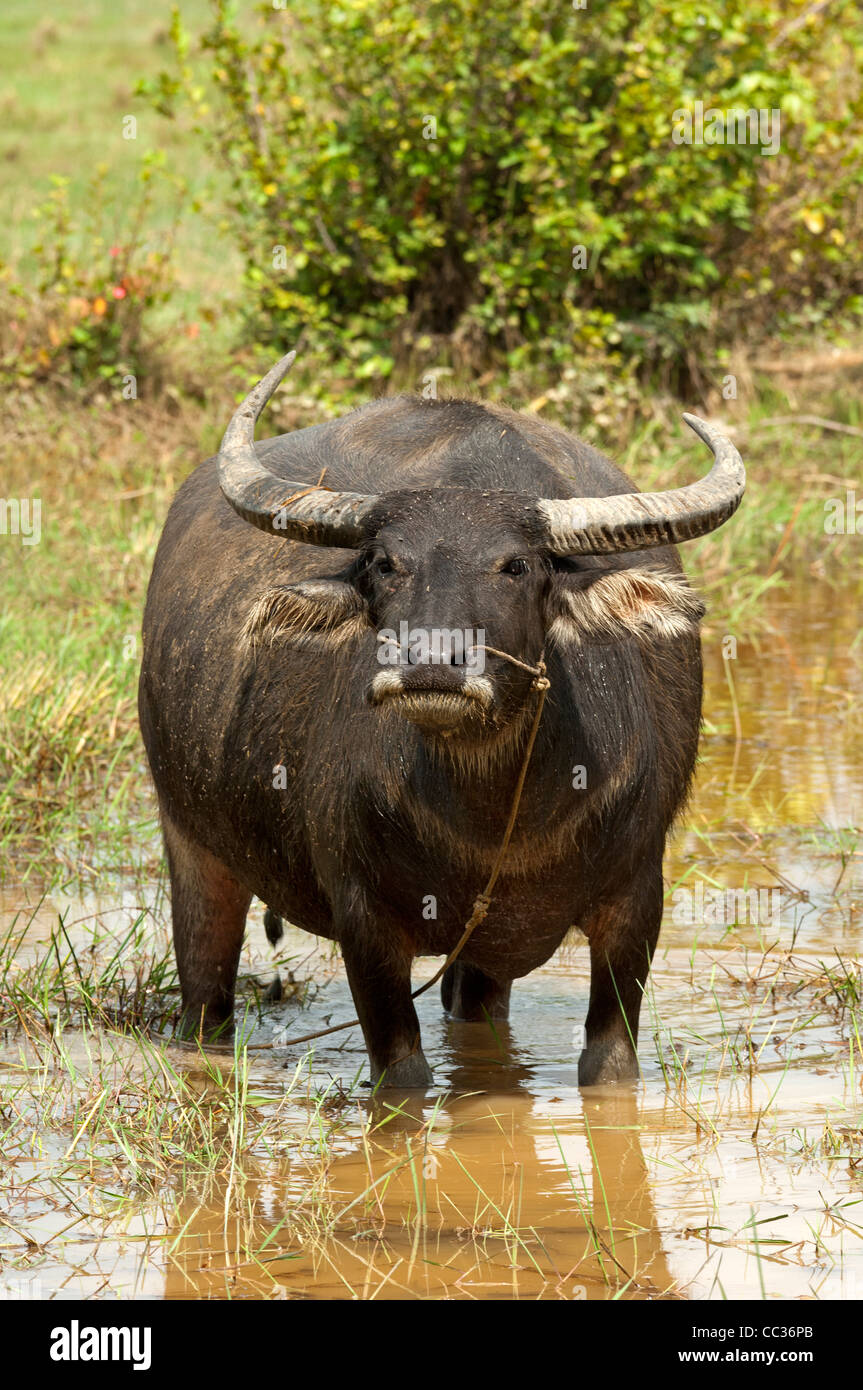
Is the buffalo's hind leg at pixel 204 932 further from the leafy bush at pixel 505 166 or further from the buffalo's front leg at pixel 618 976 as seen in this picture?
the leafy bush at pixel 505 166

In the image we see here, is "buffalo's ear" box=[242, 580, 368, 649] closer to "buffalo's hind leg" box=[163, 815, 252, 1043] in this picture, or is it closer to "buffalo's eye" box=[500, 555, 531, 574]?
"buffalo's eye" box=[500, 555, 531, 574]

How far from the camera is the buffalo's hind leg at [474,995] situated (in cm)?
473

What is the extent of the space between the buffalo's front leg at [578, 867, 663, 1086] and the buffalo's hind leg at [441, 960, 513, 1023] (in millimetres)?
571

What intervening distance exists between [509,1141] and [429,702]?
113 centimetres

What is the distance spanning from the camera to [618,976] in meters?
4.08

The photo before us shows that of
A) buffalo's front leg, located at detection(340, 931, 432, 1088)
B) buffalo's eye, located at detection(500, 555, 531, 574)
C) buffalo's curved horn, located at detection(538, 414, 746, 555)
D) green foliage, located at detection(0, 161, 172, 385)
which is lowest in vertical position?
buffalo's front leg, located at detection(340, 931, 432, 1088)

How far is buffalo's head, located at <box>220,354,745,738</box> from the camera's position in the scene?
331 cm

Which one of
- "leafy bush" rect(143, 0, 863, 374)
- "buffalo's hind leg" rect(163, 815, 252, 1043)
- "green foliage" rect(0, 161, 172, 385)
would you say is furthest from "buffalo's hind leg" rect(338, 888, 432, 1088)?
"green foliage" rect(0, 161, 172, 385)

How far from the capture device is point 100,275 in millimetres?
10484

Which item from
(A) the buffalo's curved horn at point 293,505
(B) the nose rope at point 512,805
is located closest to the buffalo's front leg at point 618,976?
(B) the nose rope at point 512,805

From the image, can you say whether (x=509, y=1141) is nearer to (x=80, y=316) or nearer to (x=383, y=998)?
(x=383, y=998)

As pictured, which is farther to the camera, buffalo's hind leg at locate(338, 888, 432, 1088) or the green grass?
the green grass

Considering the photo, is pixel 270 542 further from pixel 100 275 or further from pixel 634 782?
pixel 100 275

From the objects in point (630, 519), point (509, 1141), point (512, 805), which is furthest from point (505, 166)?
point (509, 1141)
